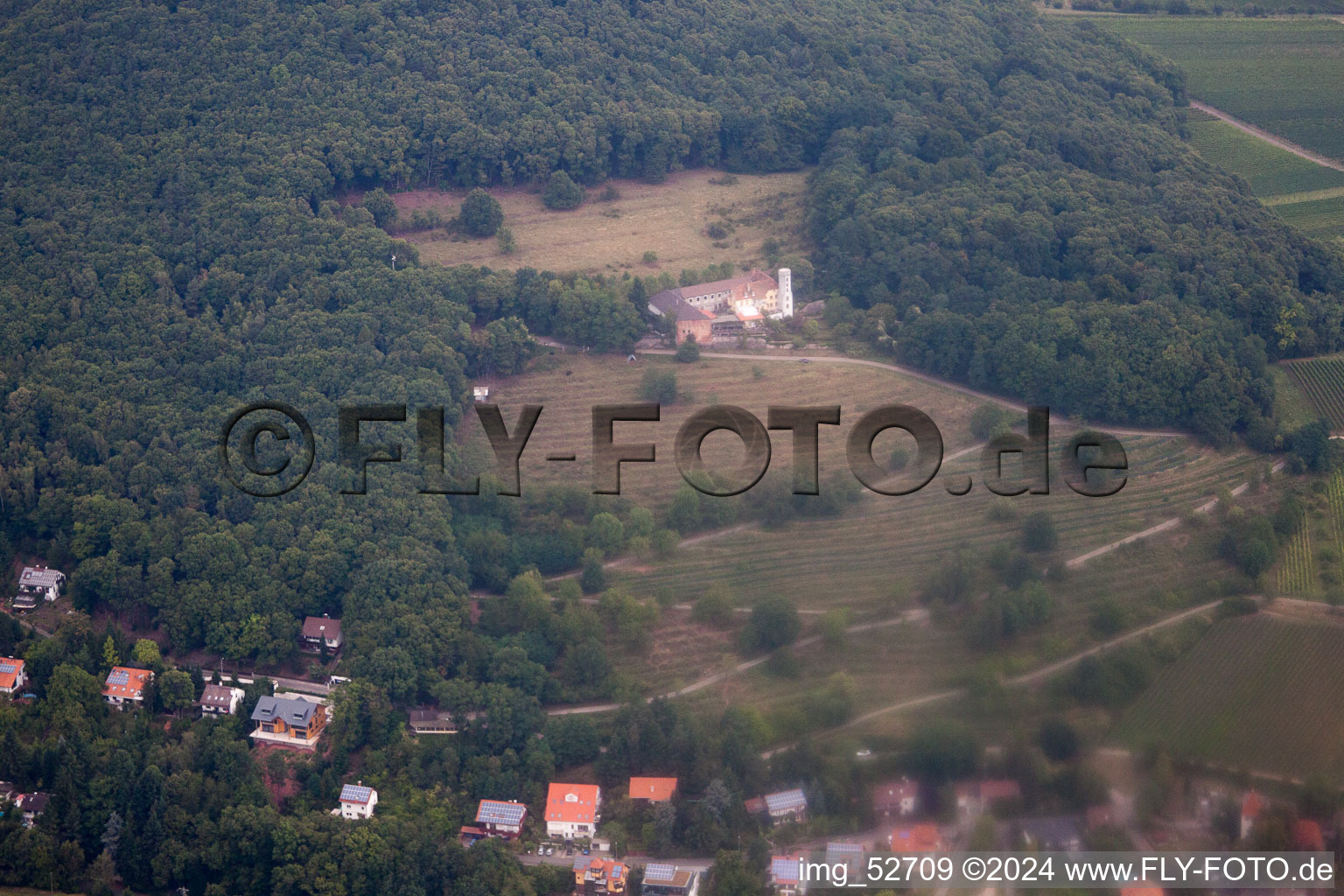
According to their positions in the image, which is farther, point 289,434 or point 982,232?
point 982,232

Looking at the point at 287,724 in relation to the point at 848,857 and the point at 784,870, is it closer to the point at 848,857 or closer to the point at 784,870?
the point at 784,870

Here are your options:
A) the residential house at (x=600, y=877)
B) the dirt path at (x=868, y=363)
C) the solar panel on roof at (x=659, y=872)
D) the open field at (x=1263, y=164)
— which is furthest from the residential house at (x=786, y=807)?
the open field at (x=1263, y=164)

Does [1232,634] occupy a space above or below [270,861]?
above

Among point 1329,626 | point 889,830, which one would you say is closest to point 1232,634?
point 1329,626

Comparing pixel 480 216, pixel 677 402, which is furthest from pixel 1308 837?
pixel 480 216

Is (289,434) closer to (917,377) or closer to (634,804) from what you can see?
(634,804)

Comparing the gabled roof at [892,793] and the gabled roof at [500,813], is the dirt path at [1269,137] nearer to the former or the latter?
the gabled roof at [892,793]

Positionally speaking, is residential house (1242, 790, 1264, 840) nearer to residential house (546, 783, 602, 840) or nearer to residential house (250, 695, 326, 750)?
residential house (546, 783, 602, 840)

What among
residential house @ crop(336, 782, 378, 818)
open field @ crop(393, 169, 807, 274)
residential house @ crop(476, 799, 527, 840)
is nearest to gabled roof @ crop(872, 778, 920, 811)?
residential house @ crop(476, 799, 527, 840)
